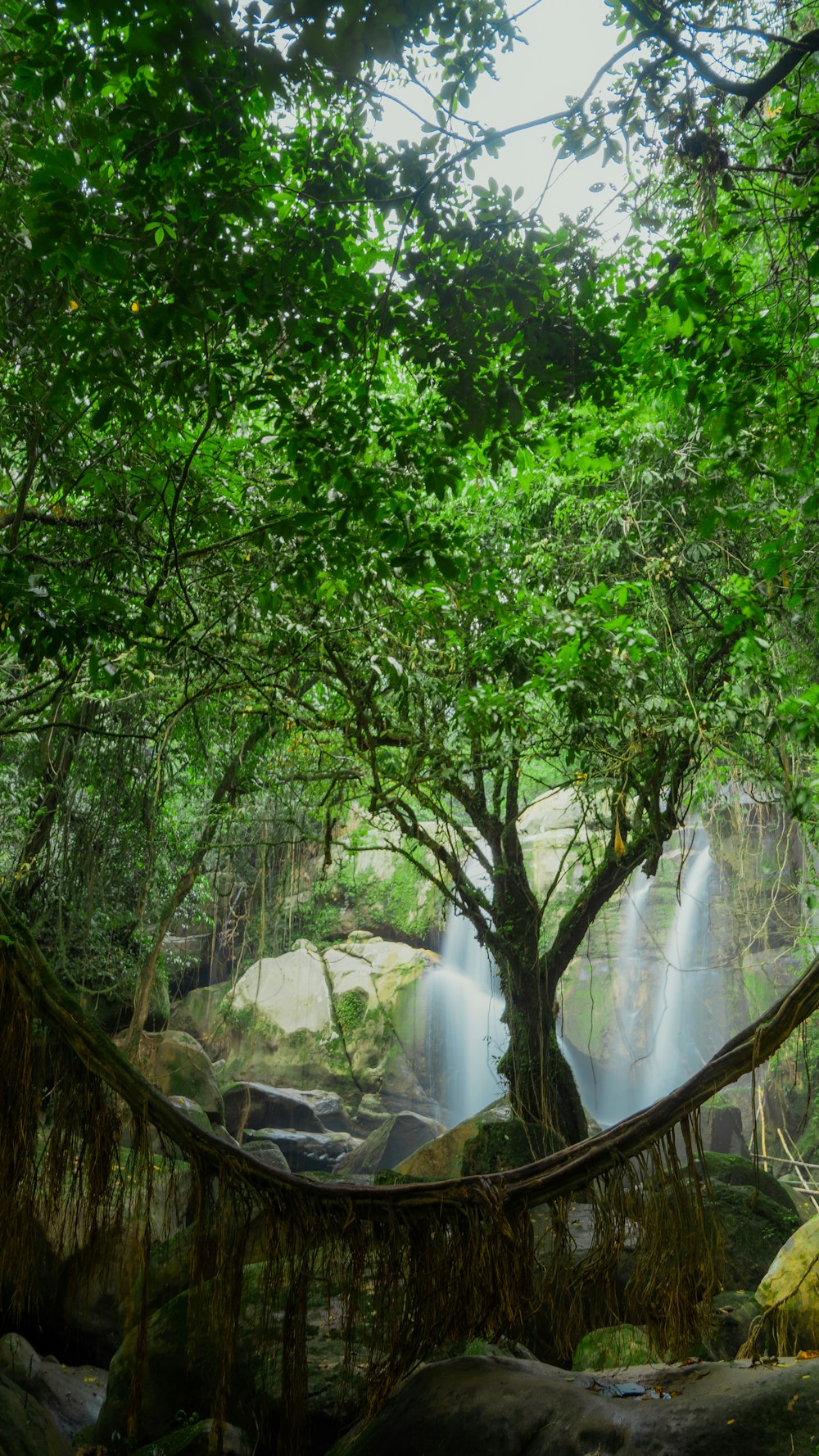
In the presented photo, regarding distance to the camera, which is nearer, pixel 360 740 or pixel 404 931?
pixel 360 740

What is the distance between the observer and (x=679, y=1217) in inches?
84.0

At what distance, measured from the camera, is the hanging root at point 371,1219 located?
2.08 m

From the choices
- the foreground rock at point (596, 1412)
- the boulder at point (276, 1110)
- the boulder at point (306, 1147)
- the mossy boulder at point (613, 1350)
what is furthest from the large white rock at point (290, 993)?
the foreground rock at point (596, 1412)

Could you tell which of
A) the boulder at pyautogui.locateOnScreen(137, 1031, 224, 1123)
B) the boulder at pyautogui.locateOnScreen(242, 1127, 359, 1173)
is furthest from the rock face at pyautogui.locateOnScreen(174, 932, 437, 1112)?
the boulder at pyautogui.locateOnScreen(137, 1031, 224, 1123)

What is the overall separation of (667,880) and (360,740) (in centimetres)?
859

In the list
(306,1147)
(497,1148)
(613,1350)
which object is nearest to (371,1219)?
(613,1350)

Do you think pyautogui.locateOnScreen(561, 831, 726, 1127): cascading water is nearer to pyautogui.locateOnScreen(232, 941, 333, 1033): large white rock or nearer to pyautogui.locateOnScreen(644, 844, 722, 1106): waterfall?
pyautogui.locateOnScreen(644, 844, 722, 1106): waterfall

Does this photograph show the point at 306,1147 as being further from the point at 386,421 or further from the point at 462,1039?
the point at 386,421

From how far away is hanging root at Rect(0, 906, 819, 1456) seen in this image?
2.08 meters

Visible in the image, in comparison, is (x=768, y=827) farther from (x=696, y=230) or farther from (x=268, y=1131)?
(x=696, y=230)

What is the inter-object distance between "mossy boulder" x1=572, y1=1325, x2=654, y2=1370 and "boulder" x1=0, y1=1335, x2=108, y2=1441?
2.06 meters

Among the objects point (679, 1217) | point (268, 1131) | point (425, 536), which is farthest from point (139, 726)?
point (268, 1131)

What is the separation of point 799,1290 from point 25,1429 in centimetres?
279

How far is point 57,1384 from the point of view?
4.21m
